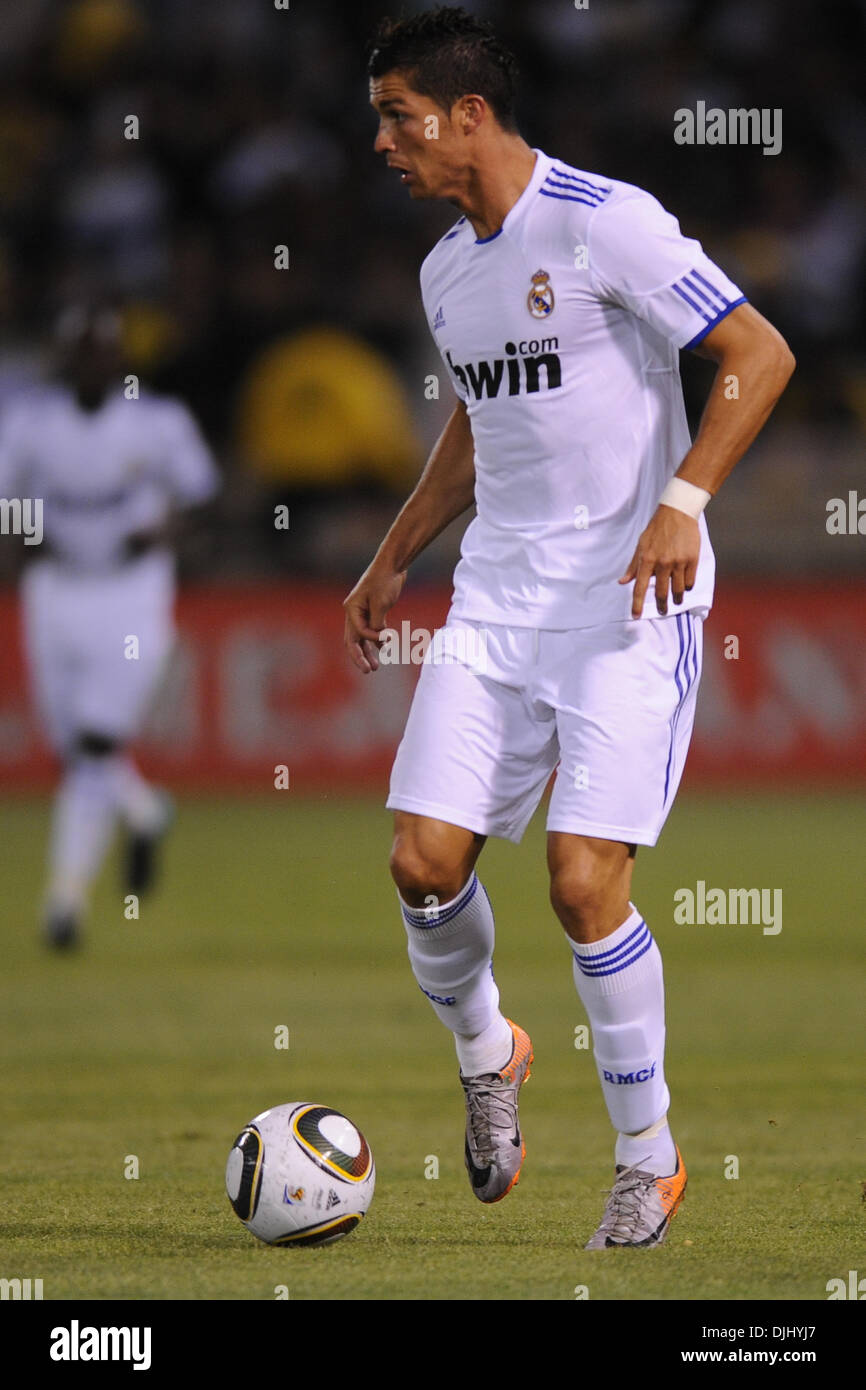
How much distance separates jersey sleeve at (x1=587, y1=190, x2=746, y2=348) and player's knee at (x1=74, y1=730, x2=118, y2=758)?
5897 millimetres

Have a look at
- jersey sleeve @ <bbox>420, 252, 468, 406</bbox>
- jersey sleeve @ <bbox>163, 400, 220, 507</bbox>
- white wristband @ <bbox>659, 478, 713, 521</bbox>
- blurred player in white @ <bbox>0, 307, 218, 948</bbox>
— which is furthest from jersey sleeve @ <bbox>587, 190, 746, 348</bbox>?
jersey sleeve @ <bbox>163, 400, 220, 507</bbox>

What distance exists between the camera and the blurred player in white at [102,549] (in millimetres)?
9984

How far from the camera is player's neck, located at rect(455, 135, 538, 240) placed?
4.41 m

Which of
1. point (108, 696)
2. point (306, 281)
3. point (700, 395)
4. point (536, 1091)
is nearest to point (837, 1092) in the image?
point (536, 1091)

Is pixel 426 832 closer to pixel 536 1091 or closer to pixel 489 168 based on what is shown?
pixel 489 168

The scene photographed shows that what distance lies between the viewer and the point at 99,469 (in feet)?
33.2

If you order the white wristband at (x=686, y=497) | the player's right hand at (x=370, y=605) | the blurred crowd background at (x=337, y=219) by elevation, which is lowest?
the player's right hand at (x=370, y=605)

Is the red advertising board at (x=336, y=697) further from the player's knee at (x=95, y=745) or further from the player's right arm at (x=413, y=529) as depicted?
the player's right arm at (x=413, y=529)

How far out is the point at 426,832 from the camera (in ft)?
14.3

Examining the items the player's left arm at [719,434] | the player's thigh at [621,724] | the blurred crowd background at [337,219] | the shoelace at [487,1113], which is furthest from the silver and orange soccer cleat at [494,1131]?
the blurred crowd background at [337,219]

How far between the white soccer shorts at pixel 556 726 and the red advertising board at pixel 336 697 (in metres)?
9.32

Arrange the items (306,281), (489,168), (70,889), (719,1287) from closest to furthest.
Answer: (719,1287) → (489,168) → (70,889) → (306,281)

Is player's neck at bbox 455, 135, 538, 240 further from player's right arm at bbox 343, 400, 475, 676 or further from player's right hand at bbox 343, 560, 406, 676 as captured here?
player's right hand at bbox 343, 560, 406, 676

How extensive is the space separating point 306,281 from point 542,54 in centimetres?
274
